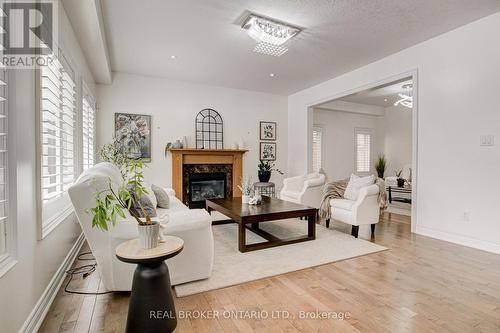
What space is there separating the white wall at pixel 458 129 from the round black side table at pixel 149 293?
3.68 meters

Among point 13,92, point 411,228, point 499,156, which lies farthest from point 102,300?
point 499,156

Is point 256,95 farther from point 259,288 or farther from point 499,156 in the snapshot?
point 259,288

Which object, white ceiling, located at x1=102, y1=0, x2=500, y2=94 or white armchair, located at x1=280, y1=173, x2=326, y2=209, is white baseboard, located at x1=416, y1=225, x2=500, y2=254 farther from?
white ceiling, located at x1=102, y1=0, x2=500, y2=94

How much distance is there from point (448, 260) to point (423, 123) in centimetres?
198

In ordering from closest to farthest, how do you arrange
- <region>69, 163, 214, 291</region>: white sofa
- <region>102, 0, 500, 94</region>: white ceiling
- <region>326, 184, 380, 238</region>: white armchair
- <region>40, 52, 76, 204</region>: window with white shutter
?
1. <region>69, 163, 214, 291</region>: white sofa
2. <region>40, 52, 76, 204</region>: window with white shutter
3. <region>102, 0, 500, 94</region>: white ceiling
4. <region>326, 184, 380, 238</region>: white armchair

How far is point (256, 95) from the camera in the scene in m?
6.70

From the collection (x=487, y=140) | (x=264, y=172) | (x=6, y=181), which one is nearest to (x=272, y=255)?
(x=6, y=181)

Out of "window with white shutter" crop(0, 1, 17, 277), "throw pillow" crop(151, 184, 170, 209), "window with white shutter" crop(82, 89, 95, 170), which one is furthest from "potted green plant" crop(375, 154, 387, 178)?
"window with white shutter" crop(0, 1, 17, 277)

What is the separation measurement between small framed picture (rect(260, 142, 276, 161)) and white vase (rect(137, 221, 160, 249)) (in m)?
5.16

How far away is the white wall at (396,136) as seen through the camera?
8.11m

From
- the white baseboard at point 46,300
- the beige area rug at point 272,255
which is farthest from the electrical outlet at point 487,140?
the white baseboard at point 46,300

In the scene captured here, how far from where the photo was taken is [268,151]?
6844mm

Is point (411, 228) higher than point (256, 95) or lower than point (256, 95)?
lower

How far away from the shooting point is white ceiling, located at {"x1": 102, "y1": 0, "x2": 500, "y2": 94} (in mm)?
3012
